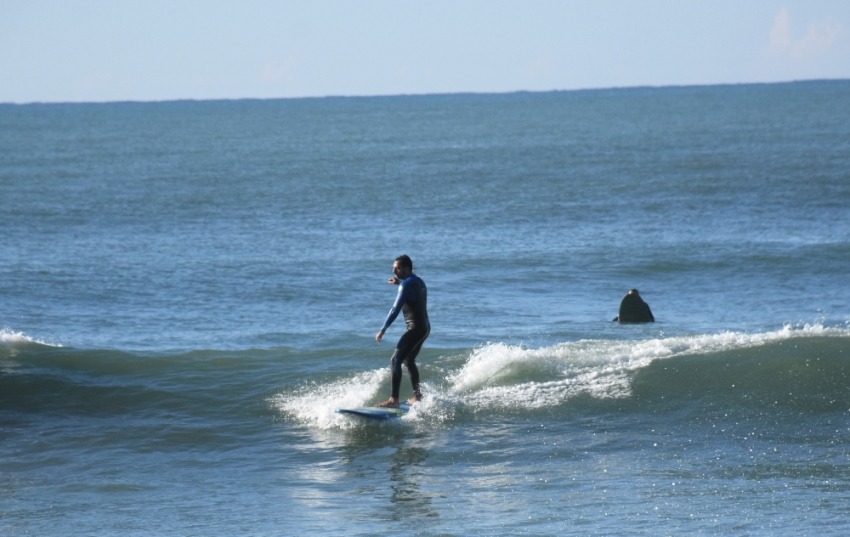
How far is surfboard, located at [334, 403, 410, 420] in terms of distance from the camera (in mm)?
12602

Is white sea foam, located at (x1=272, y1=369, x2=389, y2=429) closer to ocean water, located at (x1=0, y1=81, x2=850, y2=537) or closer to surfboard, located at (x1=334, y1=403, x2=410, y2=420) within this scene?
ocean water, located at (x1=0, y1=81, x2=850, y2=537)

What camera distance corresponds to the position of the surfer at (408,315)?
12555 mm

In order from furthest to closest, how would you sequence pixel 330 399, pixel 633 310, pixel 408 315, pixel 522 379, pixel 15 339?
pixel 633 310 < pixel 15 339 < pixel 522 379 < pixel 330 399 < pixel 408 315

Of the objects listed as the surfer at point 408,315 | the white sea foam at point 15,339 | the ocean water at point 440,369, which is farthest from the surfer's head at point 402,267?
the white sea foam at point 15,339

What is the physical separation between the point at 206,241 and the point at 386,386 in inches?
735

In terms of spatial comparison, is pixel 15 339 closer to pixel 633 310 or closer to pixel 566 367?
pixel 566 367

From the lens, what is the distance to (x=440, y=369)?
15.2 m

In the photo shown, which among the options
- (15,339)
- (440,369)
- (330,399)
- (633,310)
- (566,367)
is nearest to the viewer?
(330,399)

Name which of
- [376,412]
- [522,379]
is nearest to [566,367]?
[522,379]

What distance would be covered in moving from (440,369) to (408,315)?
8.69ft

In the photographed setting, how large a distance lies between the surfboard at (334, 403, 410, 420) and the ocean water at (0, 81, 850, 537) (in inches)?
5.9

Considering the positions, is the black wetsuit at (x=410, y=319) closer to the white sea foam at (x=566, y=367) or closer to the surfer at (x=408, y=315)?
the surfer at (x=408, y=315)

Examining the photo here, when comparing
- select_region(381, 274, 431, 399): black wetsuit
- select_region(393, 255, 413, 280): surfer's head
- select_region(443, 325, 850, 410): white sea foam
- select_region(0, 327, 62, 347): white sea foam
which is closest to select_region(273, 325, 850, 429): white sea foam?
select_region(443, 325, 850, 410): white sea foam

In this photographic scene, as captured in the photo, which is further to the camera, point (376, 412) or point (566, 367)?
point (566, 367)
